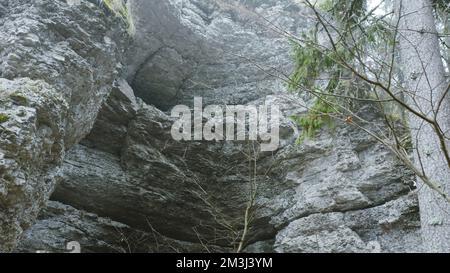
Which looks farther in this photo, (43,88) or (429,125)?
(43,88)

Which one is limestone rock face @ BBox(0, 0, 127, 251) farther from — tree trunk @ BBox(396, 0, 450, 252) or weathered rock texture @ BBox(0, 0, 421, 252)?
tree trunk @ BBox(396, 0, 450, 252)

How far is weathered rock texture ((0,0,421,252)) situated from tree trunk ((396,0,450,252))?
2818 millimetres

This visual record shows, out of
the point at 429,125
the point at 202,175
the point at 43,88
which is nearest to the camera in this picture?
the point at 429,125

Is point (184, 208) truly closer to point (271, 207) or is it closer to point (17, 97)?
point (271, 207)

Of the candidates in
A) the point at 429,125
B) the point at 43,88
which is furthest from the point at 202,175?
the point at 429,125

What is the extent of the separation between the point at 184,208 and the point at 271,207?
188 centimetres

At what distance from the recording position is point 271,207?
8.77m

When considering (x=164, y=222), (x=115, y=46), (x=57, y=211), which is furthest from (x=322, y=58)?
(x=57, y=211)

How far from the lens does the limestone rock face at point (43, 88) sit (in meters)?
4.88

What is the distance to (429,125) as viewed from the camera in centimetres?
466

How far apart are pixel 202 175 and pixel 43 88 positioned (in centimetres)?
450

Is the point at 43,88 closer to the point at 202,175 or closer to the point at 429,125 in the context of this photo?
the point at 202,175

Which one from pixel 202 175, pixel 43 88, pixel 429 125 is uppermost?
pixel 43 88
